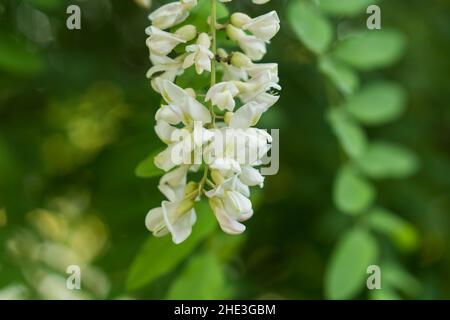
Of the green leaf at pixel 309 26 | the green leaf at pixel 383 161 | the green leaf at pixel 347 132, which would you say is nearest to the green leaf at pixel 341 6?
the green leaf at pixel 309 26

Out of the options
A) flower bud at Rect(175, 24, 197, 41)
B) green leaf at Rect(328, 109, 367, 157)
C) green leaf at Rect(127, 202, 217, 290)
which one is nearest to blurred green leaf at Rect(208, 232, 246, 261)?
green leaf at Rect(127, 202, 217, 290)

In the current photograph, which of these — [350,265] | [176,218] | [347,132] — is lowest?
[176,218]

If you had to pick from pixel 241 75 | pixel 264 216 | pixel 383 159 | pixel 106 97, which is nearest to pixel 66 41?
pixel 106 97

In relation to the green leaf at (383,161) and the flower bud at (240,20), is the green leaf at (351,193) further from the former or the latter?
the flower bud at (240,20)

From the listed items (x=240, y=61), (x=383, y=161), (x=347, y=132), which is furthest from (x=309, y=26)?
(x=383, y=161)

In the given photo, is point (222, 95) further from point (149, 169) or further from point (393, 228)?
point (393, 228)
